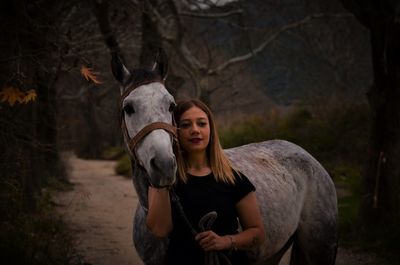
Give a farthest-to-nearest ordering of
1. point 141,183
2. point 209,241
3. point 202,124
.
→ point 141,183
point 202,124
point 209,241

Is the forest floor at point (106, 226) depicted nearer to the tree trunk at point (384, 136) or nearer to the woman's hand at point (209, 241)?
the tree trunk at point (384, 136)

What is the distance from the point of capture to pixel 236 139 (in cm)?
1371

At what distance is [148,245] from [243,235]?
684 mm

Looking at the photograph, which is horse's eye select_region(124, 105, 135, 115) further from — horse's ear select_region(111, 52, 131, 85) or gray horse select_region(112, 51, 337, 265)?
horse's ear select_region(111, 52, 131, 85)

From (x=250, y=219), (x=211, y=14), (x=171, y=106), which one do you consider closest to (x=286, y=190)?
(x=250, y=219)

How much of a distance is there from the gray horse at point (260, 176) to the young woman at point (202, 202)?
0.39ft

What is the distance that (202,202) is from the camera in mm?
2420

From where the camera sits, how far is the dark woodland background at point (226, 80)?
524 cm

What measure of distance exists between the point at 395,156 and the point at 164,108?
4115mm

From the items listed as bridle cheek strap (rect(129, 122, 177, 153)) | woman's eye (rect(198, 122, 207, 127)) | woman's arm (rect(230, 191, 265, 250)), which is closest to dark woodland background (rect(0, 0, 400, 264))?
bridle cheek strap (rect(129, 122, 177, 153))

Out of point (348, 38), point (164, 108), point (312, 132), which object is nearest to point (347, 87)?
point (348, 38)

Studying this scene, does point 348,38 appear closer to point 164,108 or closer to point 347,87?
point 347,87

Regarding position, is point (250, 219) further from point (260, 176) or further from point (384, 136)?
point (384, 136)

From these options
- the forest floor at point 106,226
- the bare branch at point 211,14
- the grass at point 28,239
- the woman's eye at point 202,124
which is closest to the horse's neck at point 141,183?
the woman's eye at point 202,124
